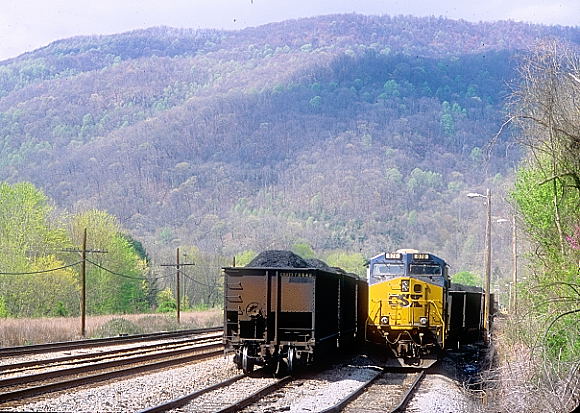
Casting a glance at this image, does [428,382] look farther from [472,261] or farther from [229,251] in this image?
[229,251]

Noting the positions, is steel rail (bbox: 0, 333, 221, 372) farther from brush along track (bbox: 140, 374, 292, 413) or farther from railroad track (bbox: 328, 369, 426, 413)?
railroad track (bbox: 328, 369, 426, 413)

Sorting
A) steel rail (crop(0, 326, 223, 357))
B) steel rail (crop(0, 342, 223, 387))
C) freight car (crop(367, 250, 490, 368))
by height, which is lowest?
steel rail (crop(0, 326, 223, 357))

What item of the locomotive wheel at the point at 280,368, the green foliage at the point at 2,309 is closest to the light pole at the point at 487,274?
the locomotive wheel at the point at 280,368

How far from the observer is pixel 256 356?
22.4 metres

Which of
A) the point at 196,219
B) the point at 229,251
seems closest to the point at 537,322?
the point at 229,251

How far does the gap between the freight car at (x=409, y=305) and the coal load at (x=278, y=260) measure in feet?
11.4

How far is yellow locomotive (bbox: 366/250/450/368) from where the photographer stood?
26188mm

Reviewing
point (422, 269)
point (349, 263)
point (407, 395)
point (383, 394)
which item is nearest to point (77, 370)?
point (383, 394)

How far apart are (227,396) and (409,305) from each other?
9562 millimetres

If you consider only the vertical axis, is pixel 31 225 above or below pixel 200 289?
above

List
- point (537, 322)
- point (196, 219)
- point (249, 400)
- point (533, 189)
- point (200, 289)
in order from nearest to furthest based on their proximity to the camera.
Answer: point (249, 400) < point (537, 322) < point (533, 189) < point (200, 289) < point (196, 219)

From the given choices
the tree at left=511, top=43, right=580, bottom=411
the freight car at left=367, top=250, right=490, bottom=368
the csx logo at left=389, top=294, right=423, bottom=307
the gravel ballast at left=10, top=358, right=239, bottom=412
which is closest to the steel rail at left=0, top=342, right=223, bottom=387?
the gravel ballast at left=10, top=358, right=239, bottom=412

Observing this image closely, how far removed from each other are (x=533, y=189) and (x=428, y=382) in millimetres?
6680

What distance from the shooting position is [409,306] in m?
26.2
